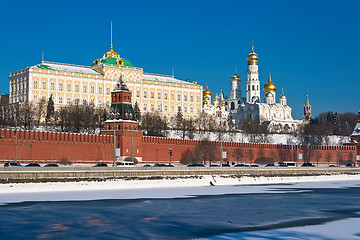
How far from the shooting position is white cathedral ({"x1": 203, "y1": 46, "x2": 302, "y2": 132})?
451 feet

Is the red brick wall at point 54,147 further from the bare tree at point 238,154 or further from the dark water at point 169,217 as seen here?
the dark water at point 169,217

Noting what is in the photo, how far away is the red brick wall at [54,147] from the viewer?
55750 mm

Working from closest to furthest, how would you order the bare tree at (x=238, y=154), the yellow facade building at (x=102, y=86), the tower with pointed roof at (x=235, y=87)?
the bare tree at (x=238, y=154) → the yellow facade building at (x=102, y=86) → the tower with pointed roof at (x=235, y=87)

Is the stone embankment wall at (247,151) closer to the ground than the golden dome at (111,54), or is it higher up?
closer to the ground

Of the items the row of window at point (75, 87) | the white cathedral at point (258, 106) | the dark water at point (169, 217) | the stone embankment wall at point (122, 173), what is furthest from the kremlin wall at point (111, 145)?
the white cathedral at point (258, 106)

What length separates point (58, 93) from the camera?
9800cm

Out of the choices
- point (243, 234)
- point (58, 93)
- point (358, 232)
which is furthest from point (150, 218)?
point (58, 93)

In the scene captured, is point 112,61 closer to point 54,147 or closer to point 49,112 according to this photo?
point 49,112

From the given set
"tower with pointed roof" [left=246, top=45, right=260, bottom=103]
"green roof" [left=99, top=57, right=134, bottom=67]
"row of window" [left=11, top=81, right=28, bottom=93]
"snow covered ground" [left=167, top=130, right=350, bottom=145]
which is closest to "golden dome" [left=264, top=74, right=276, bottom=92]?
"tower with pointed roof" [left=246, top=45, right=260, bottom=103]

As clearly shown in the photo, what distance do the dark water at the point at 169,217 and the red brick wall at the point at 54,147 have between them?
2814 cm

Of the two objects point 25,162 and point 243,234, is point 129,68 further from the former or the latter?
point 243,234

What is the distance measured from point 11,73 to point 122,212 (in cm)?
8140

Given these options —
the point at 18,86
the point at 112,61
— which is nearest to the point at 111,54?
the point at 112,61

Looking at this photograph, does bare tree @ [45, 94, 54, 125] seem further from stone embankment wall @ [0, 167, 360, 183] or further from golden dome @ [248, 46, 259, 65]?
golden dome @ [248, 46, 259, 65]
